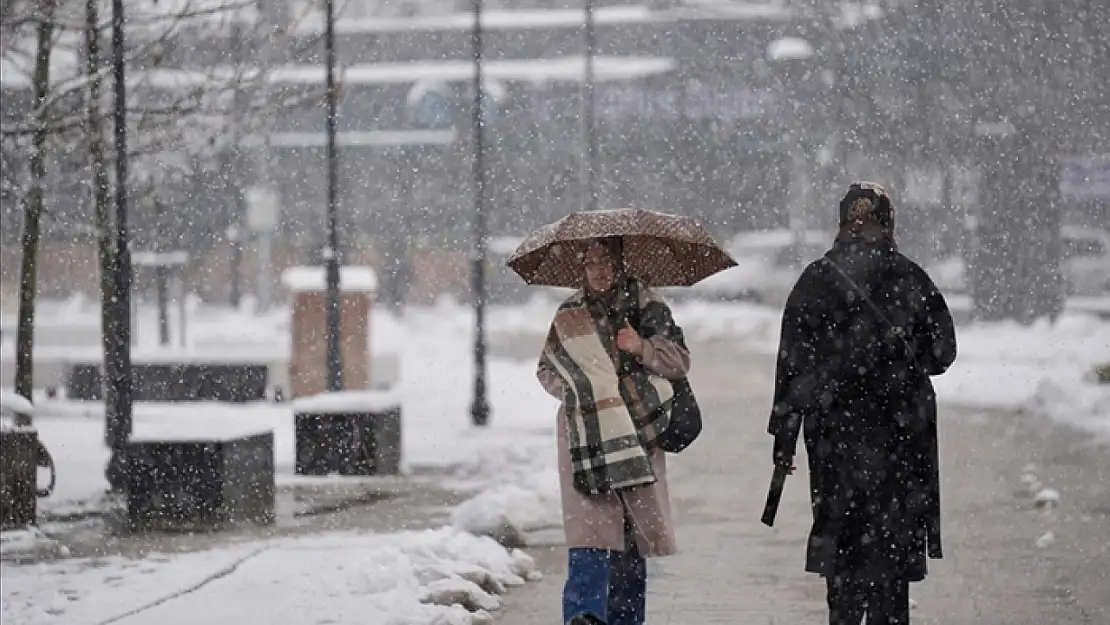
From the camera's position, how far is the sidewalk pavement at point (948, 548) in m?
9.40

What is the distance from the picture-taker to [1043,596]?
31.7ft

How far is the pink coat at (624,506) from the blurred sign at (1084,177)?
33.1 metres

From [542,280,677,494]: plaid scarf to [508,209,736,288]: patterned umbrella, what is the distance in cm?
29

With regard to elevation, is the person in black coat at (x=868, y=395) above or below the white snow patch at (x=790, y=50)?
below

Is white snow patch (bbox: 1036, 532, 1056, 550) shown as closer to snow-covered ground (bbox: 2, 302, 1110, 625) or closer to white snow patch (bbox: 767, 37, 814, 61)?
snow-covered ground (bbox: 2, 302, 1110, 625)

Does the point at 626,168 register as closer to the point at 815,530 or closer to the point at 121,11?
the point at 121,11

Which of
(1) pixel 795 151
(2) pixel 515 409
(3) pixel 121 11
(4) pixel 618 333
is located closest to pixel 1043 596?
(4) pixel 618 333

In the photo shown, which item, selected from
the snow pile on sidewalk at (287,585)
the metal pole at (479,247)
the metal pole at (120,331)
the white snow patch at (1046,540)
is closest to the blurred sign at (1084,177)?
the metal pole at (479,247)

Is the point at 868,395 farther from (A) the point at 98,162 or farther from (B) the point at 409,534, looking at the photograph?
(A) the point at 98,162

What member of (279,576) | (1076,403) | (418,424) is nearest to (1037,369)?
(1076,403)

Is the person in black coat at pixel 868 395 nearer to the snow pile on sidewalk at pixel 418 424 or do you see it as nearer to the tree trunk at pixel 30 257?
the snow pile on sidewalk at pixel 418 424

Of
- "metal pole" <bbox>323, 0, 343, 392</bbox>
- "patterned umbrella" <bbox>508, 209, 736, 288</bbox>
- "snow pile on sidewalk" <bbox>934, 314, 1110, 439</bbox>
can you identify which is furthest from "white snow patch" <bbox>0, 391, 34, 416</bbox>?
"snow pile on sidewalk" <bbox>934, 314, 1110, 439</bbox>

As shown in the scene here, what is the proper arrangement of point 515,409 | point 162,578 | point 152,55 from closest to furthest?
point 162,578, point 152,55, point 515,409

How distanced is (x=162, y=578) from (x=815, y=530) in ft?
15.5
